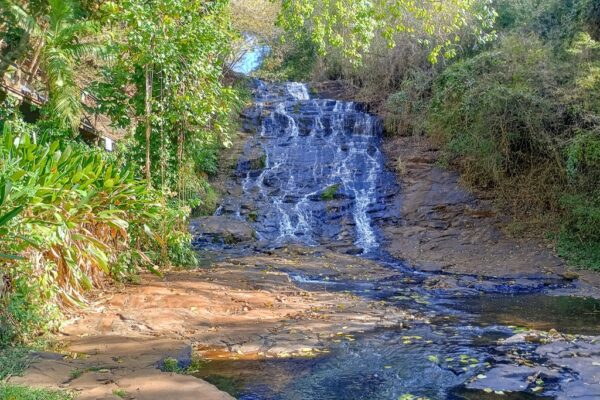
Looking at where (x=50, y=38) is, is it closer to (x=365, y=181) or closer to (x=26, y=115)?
(x=26, y=115)

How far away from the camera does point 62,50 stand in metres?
14.0

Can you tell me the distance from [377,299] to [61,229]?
5629 mm

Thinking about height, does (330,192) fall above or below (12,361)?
above

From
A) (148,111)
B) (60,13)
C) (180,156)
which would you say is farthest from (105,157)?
(60,13)

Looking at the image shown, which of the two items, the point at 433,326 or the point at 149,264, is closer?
the point at 433,326

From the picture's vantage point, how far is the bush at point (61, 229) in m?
5.84

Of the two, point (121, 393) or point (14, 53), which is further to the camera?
point (14, 53)

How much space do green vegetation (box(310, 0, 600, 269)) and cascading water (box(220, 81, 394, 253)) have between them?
8.35 ft

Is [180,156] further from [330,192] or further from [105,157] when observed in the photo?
[330,192]

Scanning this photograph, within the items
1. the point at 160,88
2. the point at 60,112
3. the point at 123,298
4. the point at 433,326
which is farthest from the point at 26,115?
the point at 433,326

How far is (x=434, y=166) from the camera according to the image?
757 inches

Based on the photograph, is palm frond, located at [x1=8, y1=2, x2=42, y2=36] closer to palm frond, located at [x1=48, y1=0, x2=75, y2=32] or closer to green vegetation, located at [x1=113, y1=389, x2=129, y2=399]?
palm frond, located at [x1=48, y1=0, x2=75, y2=32]

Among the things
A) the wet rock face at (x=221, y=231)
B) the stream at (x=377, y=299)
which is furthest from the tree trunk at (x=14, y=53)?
the stream at (x=377, y=299)

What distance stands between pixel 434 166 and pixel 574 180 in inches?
207
